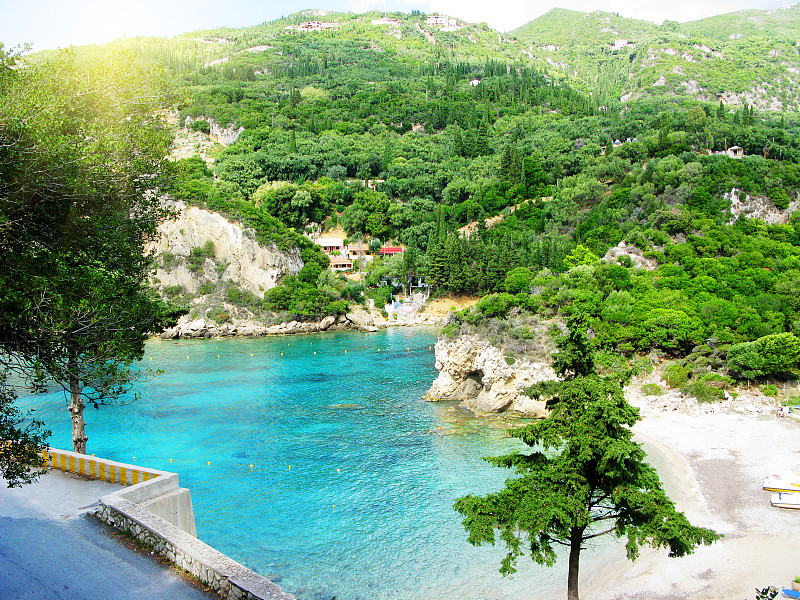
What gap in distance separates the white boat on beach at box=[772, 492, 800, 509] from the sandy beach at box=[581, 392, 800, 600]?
21 cm

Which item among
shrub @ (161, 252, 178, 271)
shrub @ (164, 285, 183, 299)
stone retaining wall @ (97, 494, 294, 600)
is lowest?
shrub @ (164, 285, 183, 299)

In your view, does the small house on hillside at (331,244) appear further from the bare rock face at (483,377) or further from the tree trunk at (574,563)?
the tree trunk at (574,563)

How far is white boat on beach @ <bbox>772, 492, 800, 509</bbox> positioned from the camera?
16750mm

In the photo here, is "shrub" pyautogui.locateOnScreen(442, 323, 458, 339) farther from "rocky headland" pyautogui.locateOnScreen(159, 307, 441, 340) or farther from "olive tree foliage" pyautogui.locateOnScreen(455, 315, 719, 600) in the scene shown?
"rocky headland" pyautogui.locateOnScreen(159, 307, 441, 340)

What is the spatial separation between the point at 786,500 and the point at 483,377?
14192 mm

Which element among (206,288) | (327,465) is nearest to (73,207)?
(327,465)

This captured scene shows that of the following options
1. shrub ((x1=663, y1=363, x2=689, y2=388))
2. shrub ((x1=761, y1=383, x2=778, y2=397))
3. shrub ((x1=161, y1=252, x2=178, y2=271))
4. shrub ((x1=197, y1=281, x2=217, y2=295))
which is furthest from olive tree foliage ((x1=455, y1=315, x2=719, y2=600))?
shrub ((x1=161, y1=252, x2=178, y2=271))

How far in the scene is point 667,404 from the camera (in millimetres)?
26844

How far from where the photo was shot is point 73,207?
26.7 ft

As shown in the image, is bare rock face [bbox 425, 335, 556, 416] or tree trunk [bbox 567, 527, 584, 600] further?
bare rock face [bbox 425, 335, 556, 416]

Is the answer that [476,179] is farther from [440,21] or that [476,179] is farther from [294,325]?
[440,21]

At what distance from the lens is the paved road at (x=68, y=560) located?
7.59 metres

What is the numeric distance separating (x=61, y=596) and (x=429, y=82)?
384 feet

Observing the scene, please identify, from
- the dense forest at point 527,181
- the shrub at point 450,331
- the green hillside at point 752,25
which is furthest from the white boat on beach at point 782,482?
the green hillside at point 752,25
